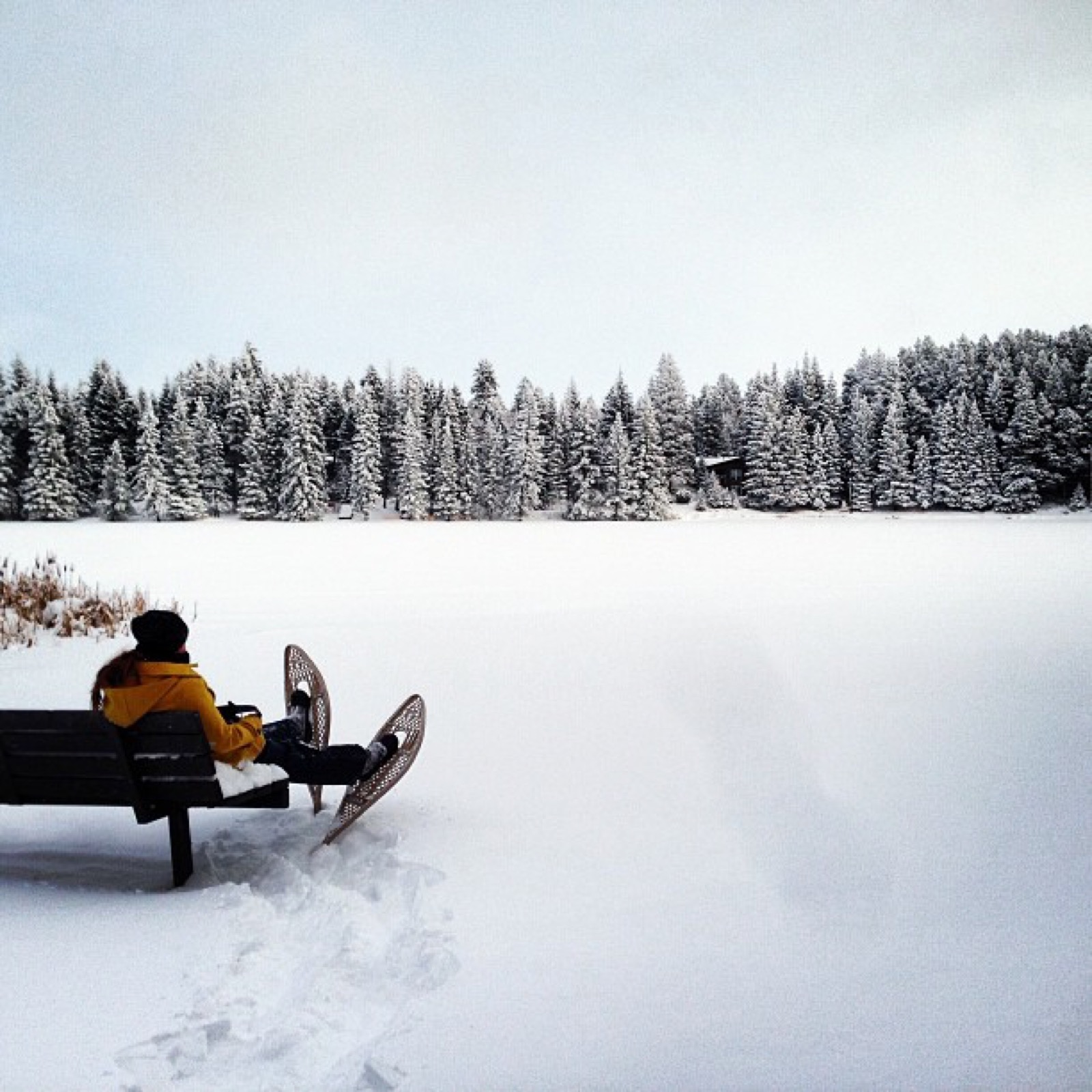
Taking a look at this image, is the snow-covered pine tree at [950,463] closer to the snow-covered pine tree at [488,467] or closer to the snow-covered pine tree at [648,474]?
the snow-covered pine tree at [648,474]

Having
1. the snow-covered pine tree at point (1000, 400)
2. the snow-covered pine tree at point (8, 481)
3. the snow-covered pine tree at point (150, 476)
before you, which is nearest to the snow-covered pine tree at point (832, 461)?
the snow-covered pine tree at point (1000, 400)

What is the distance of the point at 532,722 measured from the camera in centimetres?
719


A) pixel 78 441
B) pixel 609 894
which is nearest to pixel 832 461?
pixel 78 441

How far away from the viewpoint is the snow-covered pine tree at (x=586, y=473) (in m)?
62.8

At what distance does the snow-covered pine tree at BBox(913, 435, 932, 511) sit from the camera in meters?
68.2

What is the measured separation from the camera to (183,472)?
60.4 meters

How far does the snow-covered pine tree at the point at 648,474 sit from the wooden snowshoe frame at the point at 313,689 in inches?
2195

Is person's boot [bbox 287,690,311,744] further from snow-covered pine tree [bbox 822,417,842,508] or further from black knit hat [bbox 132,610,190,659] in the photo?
snow-covered pine tree [bbox 822,417,842,508]

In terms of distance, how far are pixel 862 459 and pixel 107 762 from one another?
75.9m

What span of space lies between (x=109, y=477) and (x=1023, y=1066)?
6586 cm

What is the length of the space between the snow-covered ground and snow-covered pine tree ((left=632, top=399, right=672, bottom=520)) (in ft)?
167

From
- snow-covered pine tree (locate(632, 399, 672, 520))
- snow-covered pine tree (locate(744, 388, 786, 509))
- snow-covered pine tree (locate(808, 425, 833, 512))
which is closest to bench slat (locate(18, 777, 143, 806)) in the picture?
snow-covered pine tree (locate(632, 399, 672, 520))

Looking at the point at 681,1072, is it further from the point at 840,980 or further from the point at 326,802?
the point at 326,802

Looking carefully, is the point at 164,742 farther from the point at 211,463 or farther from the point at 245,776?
the point at 211,463
